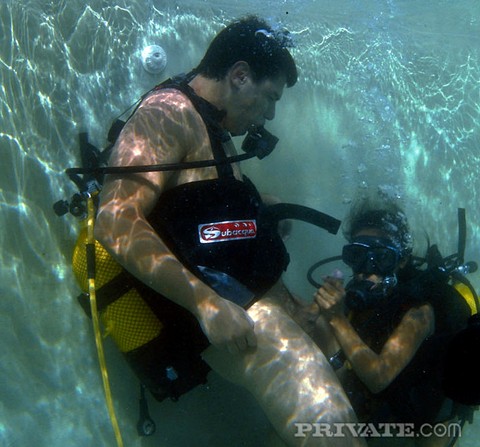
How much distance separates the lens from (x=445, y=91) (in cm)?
641

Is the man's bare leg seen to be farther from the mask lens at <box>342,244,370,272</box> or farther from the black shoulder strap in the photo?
the mask lens at <box>342,244,370,272</box>

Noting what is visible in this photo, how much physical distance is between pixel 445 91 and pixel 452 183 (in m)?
1.52

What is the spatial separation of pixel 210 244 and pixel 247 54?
135 centimetres

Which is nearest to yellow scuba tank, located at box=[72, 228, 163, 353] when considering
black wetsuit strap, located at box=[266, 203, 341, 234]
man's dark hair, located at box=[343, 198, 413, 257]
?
black wetsuit strap, located at box=[266, 203, 341, 234]

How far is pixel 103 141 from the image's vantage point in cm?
397

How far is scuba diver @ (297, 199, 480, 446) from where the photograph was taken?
3.45m

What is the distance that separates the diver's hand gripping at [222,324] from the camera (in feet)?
7.32

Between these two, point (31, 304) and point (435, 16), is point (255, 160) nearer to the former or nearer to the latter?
point (31, 304)

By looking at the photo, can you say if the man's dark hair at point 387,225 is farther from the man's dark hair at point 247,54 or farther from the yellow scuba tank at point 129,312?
the yellow scuba tank at point 129,312

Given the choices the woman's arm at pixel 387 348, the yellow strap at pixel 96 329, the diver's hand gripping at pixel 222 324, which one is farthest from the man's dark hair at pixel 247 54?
the woman's arm at pixel 387 348

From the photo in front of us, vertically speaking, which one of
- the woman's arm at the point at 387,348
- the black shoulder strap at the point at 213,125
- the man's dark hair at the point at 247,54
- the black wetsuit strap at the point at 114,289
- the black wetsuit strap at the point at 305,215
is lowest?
the woman's arm at the point at 387,348

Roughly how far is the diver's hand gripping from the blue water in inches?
72.4

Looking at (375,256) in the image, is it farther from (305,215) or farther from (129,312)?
(129,312)

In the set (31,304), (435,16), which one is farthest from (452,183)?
(31,304)
